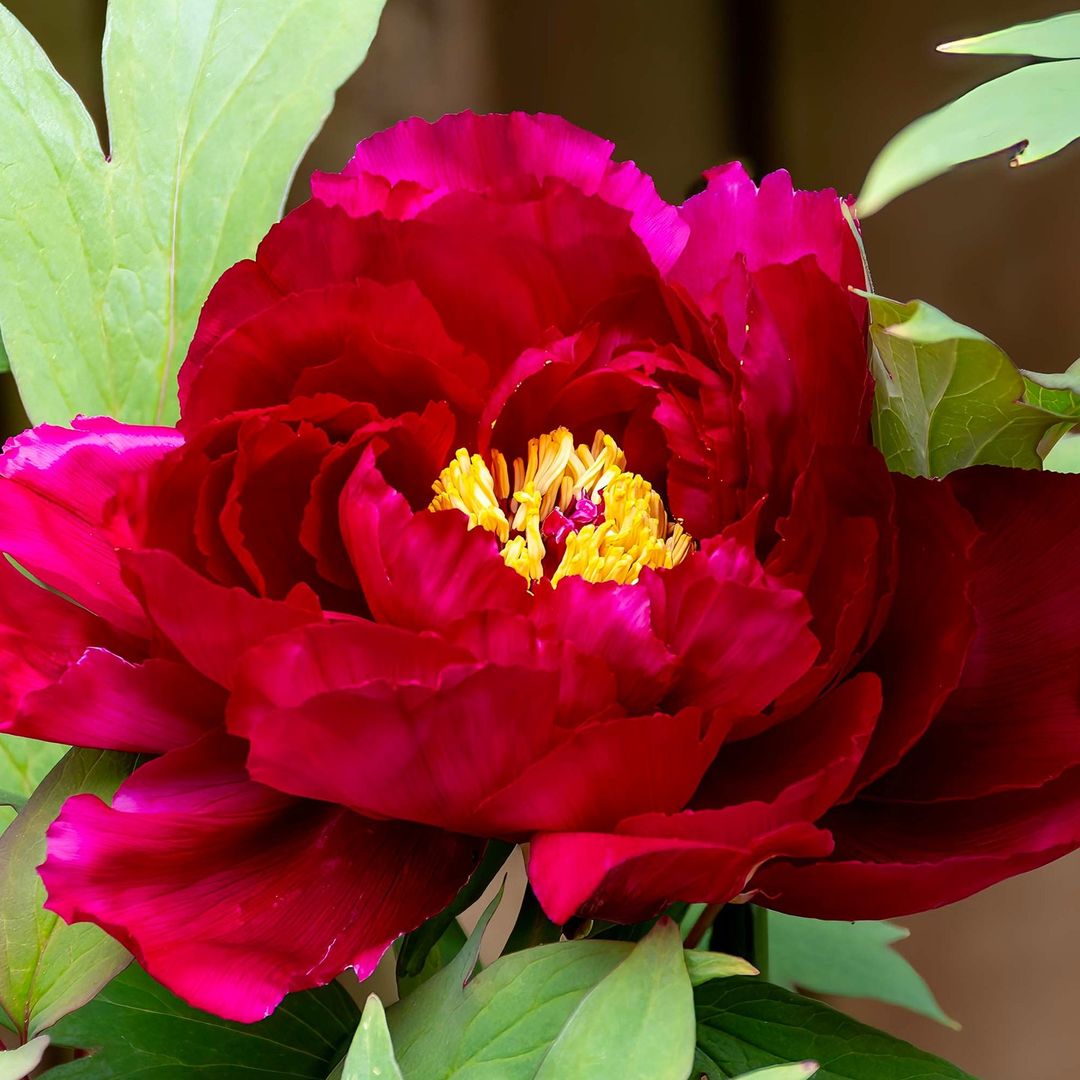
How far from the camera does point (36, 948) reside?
183 mm

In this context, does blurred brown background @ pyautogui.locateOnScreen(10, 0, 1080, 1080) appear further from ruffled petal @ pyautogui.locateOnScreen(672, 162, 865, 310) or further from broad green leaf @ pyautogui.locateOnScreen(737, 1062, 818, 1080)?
broad green leaf @ pyautogui.locateOnScreen(737, 1062, 818, 1080)

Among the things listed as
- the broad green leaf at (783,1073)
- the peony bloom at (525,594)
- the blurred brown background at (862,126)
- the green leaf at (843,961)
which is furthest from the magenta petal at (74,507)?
the blurred brown background at (862,126)

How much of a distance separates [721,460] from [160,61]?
0.14 m

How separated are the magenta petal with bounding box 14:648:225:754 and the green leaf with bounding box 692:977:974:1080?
→ 0.32ft

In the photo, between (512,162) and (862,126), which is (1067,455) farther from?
(862,126)

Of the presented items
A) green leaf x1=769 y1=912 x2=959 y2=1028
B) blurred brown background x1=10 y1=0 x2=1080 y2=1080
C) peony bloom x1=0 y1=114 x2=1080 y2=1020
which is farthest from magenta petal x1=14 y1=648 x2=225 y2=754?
blurred brown background x1=10 y1=0 x2=1080 y2=1080

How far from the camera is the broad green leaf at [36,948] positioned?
178mm

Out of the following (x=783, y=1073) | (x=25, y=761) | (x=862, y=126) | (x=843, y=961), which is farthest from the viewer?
(x=862, y=126)

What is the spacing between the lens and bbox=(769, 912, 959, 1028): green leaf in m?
0.38

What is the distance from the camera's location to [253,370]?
0.19m

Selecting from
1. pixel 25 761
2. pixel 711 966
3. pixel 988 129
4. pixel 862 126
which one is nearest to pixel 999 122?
pixel 988 129

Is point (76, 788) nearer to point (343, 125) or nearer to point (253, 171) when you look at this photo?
point (253, 171)

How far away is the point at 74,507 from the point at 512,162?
0.09m

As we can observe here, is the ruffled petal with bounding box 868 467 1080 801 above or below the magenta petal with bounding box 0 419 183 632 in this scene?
A: below
